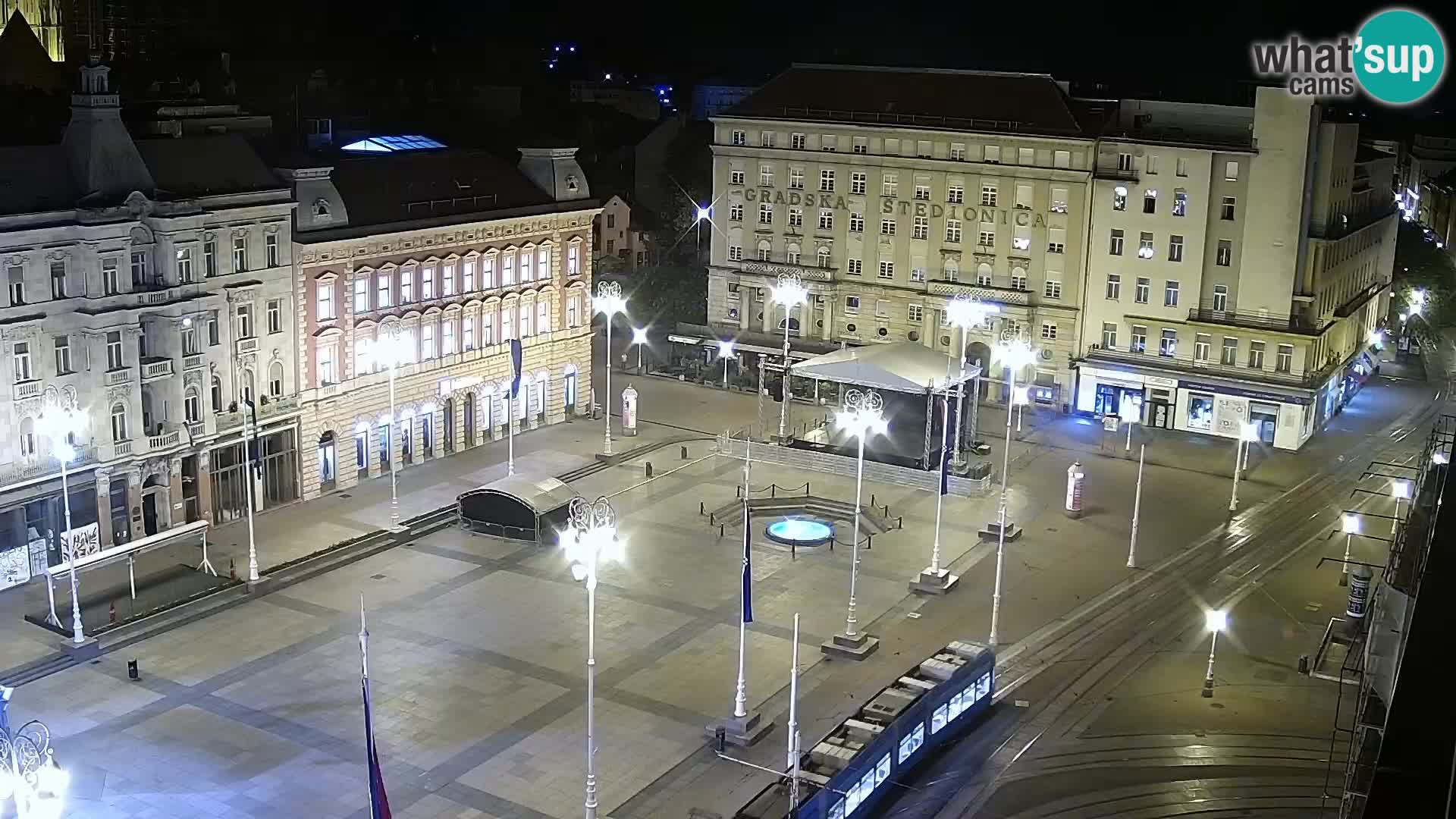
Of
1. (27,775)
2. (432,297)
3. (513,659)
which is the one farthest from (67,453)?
(27,775)

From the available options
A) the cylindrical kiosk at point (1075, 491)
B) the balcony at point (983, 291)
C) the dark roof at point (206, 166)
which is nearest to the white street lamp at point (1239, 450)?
the cylindrical kiosk at point (1075, 491)

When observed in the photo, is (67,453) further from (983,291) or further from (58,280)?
(983,291)

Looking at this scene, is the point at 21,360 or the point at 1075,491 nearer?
the point at 21,360

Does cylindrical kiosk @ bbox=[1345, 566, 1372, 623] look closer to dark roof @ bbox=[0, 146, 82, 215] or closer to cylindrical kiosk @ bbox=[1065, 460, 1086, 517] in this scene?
cylindrical kiosk @ bbox=[1065, 460, 1086, 517]

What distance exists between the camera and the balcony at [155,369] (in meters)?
55.8

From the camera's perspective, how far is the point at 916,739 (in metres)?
39.8

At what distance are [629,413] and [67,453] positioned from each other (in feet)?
99.9

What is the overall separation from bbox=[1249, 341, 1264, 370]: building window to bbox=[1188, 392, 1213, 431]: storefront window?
294 centimetres

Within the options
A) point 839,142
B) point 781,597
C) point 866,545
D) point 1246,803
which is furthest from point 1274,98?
point 1246,803

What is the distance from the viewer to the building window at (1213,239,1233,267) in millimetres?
80625

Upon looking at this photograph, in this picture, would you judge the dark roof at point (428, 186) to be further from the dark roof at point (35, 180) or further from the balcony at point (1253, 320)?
the balcony at point (1253, 320)

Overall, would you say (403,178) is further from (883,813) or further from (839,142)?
(883,813)

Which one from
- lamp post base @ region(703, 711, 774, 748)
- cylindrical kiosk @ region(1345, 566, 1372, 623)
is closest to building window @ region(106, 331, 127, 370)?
lamp post base @ region(703, 711, 774, 748)

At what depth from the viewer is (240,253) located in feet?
197
